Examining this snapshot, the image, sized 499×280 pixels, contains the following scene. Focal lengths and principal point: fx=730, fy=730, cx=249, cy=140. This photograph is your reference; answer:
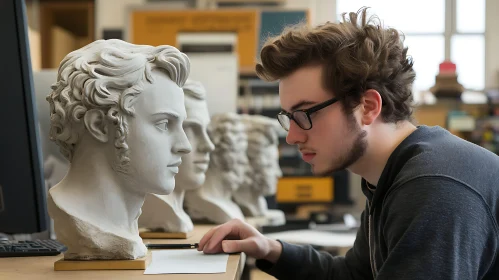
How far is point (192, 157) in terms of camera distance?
8.80ft

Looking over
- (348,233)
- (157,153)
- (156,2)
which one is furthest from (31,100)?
(156,2)

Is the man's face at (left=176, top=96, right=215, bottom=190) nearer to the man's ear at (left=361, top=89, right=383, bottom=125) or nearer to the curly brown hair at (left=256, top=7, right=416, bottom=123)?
the curly brown hair at (left=256, top=7, right=416, bottom=123)

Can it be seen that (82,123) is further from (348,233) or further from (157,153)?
(348,233)

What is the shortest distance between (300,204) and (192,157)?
13.6ft

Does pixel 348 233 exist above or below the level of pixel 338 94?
below

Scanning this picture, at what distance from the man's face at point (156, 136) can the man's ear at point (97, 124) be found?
2.1 inches

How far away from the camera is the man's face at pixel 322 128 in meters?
1.74

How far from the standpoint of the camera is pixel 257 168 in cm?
380

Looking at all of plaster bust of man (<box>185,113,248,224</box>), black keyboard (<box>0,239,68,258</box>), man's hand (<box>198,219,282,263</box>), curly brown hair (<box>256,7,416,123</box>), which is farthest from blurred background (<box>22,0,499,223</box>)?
curly brown hair (<box>256,7,416,123</box>)

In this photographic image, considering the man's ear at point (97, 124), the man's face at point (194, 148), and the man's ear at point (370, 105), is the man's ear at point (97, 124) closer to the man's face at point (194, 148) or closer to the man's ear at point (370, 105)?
the man's ear at point (370, 105)

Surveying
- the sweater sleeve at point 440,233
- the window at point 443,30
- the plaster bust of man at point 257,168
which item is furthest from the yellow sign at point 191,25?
the sweater sleeve at point 440,233

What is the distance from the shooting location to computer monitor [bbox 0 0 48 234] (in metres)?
1.84

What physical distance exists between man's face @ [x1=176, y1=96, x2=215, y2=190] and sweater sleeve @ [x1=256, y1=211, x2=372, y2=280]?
2.22 feet

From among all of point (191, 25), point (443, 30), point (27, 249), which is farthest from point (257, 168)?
point (443, 30)
